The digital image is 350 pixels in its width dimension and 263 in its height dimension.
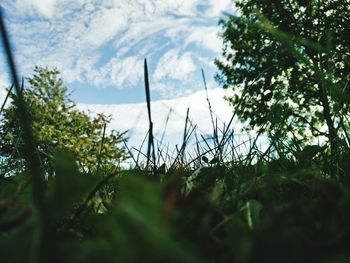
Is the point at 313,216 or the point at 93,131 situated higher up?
the point at 93,131

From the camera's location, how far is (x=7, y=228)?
590 millimetres

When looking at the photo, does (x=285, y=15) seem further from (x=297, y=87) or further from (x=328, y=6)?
(x=297, y=87)

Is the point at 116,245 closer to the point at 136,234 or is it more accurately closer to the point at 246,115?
the point at 136,234

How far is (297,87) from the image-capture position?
21109mm

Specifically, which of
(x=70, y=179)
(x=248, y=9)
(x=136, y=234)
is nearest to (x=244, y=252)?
(x=136, y=234)

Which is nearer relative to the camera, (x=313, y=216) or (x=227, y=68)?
(x=313, y=216)

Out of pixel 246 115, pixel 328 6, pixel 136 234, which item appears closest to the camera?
pixel 136 234

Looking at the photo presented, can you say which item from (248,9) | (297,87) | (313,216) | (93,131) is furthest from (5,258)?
(93,131)

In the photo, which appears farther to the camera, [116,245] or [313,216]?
[313,216]

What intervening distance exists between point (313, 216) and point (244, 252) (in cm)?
30

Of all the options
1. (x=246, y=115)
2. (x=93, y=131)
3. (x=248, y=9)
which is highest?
(x=248, y=9)

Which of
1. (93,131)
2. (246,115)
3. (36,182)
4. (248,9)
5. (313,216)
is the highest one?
(248,9)

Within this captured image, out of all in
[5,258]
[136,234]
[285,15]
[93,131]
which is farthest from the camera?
[93,131]

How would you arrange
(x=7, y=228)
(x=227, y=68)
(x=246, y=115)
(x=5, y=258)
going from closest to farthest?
(x=5, y=258) < (x=7, y=228) < (x=246, y=115) < (x=227, y=68)
